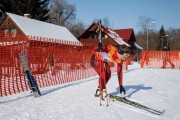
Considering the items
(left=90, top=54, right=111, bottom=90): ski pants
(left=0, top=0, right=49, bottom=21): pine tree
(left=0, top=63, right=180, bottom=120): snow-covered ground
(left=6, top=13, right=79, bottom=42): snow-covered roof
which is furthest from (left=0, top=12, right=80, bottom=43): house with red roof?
(left=90, top=54, right=111, bottom=90): ski pants

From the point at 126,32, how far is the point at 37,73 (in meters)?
49.8

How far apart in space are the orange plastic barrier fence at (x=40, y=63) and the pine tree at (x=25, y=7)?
31773 millimetres

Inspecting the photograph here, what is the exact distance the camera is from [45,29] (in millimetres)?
36625

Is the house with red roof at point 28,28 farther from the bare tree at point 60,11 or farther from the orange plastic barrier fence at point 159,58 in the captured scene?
the bare tree at point 60,11

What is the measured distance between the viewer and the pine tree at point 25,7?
48156mm

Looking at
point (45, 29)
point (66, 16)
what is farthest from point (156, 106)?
point (66, 16)

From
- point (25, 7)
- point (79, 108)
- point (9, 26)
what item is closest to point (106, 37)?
point (25, 7)

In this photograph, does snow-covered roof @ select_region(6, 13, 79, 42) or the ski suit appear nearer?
the ski suit

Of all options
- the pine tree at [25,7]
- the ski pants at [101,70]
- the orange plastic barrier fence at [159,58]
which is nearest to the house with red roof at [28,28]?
the pine tree at [25,7]

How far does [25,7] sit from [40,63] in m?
37.0

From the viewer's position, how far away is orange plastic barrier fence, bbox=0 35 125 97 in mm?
10805

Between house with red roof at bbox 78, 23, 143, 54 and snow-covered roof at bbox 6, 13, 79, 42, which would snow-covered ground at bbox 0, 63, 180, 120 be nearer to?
snow-covered roof at bbox 6, 13, 79, 42

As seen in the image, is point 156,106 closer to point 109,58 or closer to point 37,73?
point 109,58

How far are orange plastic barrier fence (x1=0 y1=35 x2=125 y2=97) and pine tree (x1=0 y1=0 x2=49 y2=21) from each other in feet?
104
